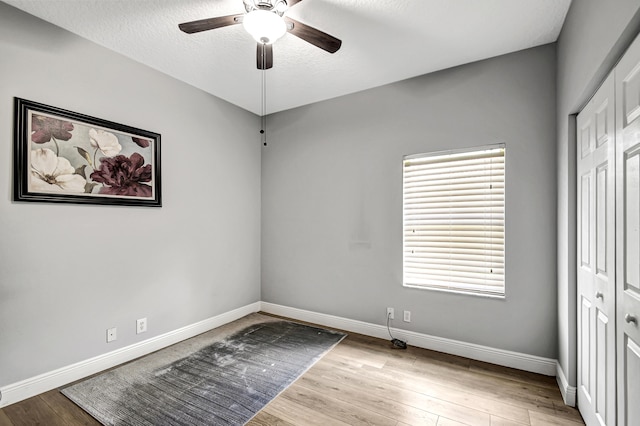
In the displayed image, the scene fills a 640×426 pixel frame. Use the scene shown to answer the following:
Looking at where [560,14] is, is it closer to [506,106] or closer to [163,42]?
[506,106]

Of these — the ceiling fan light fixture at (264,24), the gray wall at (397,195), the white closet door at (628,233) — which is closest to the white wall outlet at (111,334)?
the gray wall at (397,195)

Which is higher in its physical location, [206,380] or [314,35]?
[314,35]

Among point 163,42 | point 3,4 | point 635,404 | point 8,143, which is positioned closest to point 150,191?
point 8,143

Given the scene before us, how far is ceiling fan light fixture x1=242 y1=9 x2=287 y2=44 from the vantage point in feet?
5.43

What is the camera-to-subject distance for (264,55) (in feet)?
6.86

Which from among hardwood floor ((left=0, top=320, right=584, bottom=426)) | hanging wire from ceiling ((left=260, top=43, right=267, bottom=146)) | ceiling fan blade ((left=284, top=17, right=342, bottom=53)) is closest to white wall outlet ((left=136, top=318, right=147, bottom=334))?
hardwood floor ((left=0, top=320, right=584, bottom=426))

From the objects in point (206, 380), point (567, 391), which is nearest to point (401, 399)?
point (567, 391)

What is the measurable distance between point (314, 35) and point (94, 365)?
305 cm

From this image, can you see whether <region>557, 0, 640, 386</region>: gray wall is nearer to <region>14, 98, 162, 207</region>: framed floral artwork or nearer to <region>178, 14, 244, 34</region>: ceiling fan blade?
<region>178, 14, 244, 34</region>: ceiling fan blade

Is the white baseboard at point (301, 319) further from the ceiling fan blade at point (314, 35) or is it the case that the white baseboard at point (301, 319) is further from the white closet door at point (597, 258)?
the ceiling fan blade at point (314, 35)

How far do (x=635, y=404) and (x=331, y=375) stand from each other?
182 cm

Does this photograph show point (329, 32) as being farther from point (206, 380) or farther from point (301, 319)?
point (301, 319)

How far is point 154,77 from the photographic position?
2881 mm

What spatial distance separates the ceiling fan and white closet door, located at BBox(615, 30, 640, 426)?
1.48 meters
